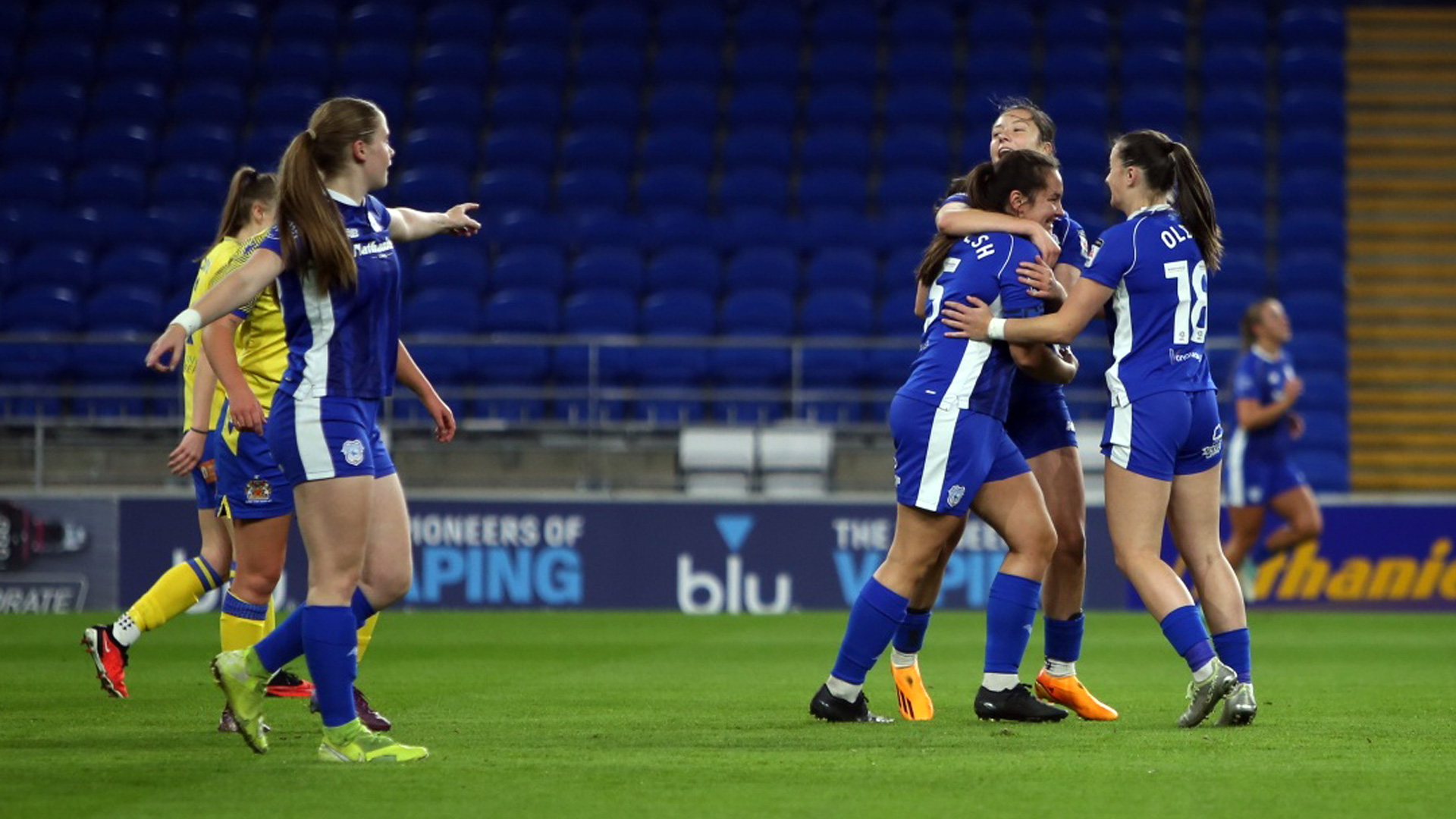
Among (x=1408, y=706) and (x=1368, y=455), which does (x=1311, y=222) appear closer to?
(x=1368, y=455)

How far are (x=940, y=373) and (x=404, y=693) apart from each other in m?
2.93

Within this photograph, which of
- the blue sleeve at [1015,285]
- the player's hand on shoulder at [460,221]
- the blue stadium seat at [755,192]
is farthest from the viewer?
the blue stadium seat at [755,192]

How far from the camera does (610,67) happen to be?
65.1 ft

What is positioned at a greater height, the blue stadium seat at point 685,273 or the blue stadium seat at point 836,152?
the blue stadium seat at point 836,152

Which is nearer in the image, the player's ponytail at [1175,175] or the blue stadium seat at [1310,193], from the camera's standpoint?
the player's ponytail at [1175,175]

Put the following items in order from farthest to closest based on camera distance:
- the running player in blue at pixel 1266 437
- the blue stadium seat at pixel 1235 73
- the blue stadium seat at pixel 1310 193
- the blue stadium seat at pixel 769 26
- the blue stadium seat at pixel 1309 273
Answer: the blue stadium seat at pixel 769 26, the blue stadium seat at pixel 1235 73, the blue stadium seat at pixel 1310 193, the blue stadium seat at pixel 1309 273, the running player in blue at pixel 1266 437

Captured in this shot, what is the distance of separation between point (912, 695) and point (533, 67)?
47.3 ft

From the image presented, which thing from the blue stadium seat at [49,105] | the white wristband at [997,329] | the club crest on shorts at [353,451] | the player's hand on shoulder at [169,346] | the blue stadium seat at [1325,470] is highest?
the blue stadium seat at [49,105]

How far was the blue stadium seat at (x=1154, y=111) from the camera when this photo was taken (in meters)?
18.9

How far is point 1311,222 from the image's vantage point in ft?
59.2

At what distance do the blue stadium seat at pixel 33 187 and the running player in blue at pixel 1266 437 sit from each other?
11.9 meters

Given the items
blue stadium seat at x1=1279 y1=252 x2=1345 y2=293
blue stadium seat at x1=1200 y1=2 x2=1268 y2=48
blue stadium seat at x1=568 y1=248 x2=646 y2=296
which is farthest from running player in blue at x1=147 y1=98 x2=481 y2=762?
blue stadium seat at x1=1200 y1=2 x2=1268 y2=48

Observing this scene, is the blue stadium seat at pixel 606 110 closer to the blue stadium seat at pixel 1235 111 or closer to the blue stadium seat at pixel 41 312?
the blue stadium seat at pixel 41 312

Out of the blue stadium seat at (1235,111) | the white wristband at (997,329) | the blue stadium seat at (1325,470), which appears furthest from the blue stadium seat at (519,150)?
the white wristband at (997,329)
